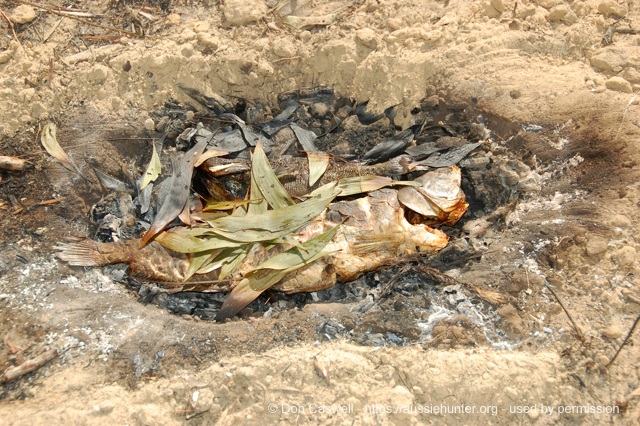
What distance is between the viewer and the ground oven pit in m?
2.69

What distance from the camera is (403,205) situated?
127 inches

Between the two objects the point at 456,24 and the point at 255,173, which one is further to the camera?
the point at 456,24

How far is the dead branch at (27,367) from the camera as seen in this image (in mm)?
2391

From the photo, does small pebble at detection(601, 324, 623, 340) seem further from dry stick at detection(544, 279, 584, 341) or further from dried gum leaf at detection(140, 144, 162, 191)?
dried gum leaf at detection(140, 144, 162, 191)

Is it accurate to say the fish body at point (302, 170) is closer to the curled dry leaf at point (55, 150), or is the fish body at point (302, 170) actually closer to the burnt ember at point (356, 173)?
the burnt ember at point (356, 173)

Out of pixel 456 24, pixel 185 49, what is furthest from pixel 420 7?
pixel 185 49

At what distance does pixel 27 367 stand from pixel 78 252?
821mm

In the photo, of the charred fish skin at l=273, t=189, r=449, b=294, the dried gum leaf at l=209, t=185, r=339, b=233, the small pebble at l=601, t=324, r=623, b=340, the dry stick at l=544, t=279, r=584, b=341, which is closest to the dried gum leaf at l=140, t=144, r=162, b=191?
the dried gum leaf at l=209, t=185, r=339, b=233

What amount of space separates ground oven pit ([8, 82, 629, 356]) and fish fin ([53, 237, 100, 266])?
0.08 m

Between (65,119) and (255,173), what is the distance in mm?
1542

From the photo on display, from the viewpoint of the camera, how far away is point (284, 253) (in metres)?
3.02

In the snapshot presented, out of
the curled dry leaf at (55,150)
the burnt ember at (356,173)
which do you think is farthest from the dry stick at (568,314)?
the curled dry leaf at (55,150)

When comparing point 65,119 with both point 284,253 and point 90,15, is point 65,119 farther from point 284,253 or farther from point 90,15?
point 284,253

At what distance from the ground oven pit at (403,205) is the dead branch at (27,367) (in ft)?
1.97
